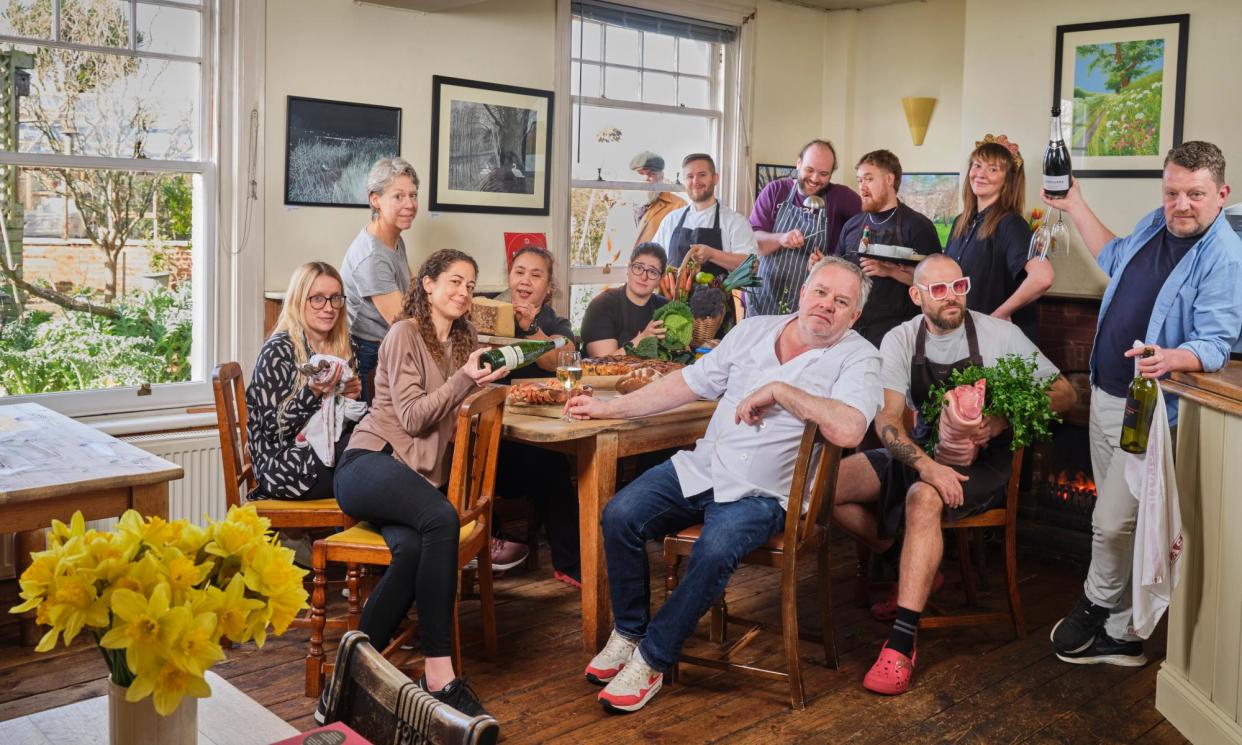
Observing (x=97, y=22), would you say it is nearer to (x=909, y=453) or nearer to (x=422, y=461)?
(x=422, y=461)

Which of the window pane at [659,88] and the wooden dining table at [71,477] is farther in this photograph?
the window pane at [659,88]

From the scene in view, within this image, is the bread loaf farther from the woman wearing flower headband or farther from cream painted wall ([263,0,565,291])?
the woman wearing flower headband

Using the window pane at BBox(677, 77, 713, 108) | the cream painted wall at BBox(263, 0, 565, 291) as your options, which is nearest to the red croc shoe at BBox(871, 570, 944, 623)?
the cream painted wall at BBox(263, 0, 565, 291)

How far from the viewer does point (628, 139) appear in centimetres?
603

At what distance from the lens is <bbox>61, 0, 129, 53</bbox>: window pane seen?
167 inches

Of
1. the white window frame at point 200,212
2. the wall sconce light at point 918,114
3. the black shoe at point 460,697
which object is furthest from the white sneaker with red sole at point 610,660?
the wall sconce light at point 918,114

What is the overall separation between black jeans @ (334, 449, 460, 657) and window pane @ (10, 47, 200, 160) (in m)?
2.02

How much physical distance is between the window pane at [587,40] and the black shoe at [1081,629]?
3.44 metres

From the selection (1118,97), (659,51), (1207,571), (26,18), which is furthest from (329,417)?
(1118,97)

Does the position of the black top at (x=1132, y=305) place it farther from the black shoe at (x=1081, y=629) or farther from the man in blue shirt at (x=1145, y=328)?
the black shoe at (x=1081, y=629)

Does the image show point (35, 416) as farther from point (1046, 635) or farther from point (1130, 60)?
point (1130, 60)

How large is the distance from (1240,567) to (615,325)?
2517 mm

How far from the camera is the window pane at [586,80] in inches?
226

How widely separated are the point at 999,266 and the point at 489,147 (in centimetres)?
226
